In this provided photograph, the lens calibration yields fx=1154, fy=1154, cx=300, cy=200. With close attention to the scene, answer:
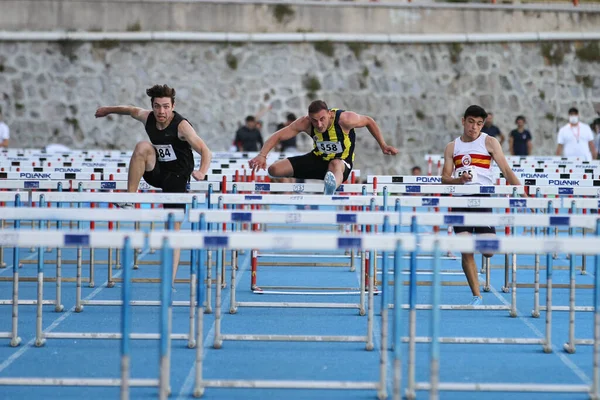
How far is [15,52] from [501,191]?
19305mm

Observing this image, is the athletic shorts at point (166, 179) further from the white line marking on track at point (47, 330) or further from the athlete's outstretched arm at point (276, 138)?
the white line marking on track at point (47, 330)

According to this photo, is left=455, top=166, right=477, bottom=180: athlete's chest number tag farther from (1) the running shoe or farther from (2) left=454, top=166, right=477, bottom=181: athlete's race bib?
(1) the running shoe

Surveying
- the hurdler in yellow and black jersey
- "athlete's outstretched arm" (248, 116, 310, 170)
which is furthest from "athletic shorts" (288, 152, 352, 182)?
"athlete's outstretched arm" (248, 116, 310, 170)

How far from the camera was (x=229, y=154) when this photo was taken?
20797mm

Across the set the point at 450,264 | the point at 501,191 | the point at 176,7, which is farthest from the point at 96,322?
the point at 176,7

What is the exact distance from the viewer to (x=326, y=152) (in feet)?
37.0

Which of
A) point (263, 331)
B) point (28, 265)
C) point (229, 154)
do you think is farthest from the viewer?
point (229, 154)

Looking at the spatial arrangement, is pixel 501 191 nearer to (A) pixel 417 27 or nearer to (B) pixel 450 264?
(B) pixel 450 264

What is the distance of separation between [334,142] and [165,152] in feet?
6.12

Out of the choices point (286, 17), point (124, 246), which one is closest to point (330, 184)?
point (124, 246)

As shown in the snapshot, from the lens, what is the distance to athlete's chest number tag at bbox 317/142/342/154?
36.6 feet

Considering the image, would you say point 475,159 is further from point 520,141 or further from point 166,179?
point 520,141

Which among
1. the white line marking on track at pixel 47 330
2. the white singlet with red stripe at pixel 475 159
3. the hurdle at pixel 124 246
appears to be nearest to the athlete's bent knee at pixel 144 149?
the white line marking on track at pixel 47 330

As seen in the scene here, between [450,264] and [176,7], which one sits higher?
[176,7]
